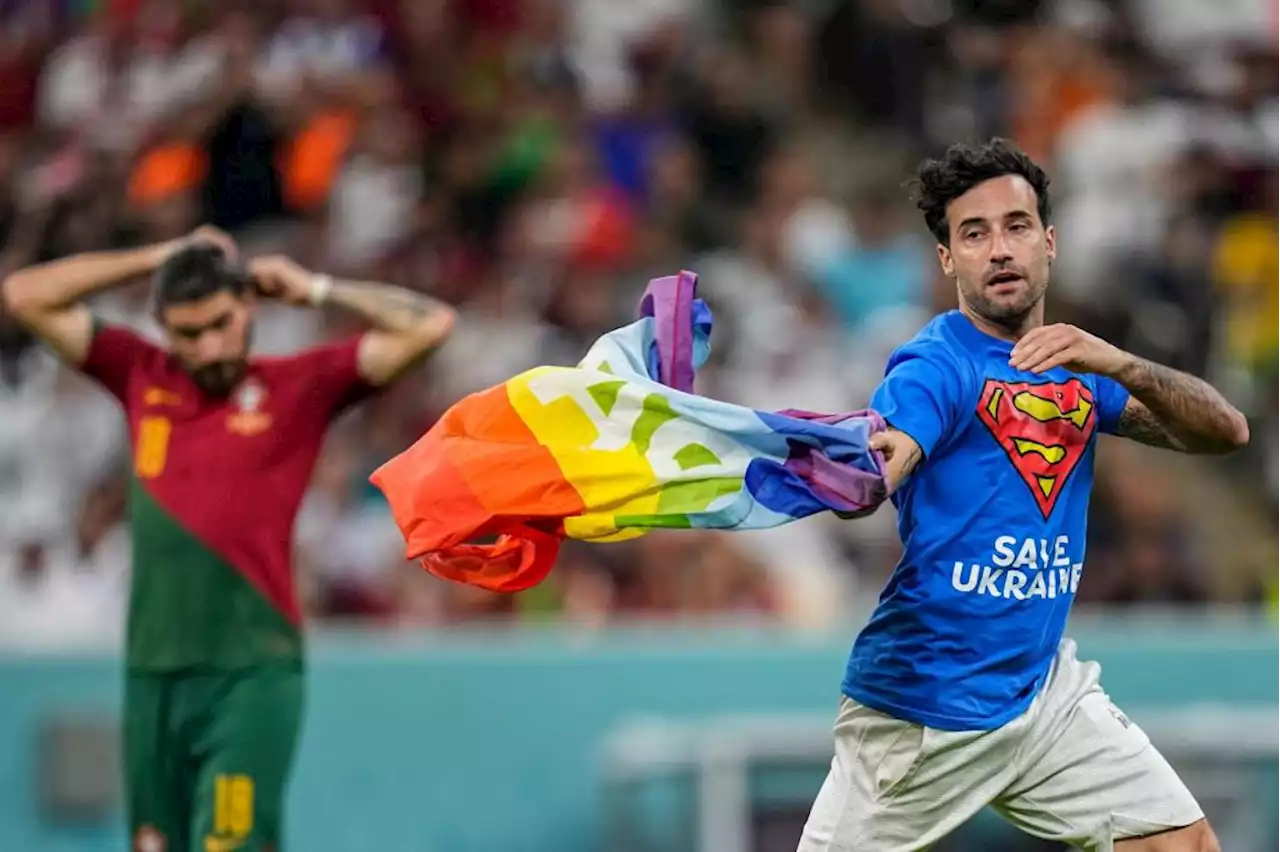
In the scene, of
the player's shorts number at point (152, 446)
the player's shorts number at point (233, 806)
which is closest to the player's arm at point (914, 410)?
the player's shorts number at point (233, 806)

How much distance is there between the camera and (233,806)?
806cm

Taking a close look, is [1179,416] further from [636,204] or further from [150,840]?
[636,204]

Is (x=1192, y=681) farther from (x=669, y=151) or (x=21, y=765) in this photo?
(x=21, y=765)

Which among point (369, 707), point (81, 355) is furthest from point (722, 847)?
point (81, 355)

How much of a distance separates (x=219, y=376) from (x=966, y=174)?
3.08 m

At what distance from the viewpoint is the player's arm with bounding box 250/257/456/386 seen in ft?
27.9

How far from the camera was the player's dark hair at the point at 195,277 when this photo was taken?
8250mm

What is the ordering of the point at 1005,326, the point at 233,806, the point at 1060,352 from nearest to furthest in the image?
the point at 1060,352 < the point at 1005,326 < the point at 233,806

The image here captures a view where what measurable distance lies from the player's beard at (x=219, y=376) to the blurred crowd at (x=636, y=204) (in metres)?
4.38

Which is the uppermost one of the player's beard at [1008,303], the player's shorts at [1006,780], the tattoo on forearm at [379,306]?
the tattoo on forearm at [379,306]

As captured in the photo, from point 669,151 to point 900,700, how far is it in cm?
894

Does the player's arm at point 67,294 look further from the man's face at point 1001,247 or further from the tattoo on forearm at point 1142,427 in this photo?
the tattoo on forearm at point 1142,427

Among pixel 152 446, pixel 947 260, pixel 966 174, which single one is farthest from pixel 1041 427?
pixel 152 446

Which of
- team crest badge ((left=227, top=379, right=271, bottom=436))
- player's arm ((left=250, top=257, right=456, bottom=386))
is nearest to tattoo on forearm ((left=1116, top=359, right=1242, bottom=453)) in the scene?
player's arm ((left=250, top=257, right=456, bottom=386))
